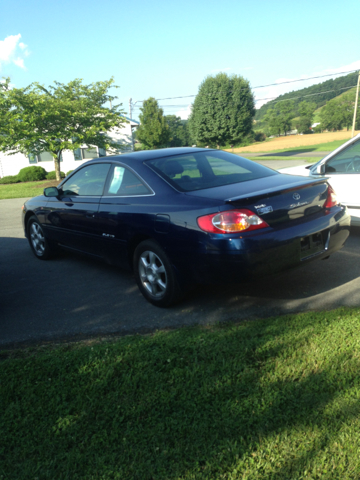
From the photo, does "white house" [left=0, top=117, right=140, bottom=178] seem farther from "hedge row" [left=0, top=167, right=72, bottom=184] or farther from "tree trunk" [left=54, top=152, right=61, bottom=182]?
"tree trunk" [left=54, top=152, right=61, bottom=182]

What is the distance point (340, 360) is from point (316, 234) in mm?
1423

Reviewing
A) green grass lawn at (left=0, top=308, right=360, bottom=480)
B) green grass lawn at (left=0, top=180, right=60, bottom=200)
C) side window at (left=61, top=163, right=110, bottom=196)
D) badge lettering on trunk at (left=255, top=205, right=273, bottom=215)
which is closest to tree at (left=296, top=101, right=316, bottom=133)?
green grass lawn at (left=0, top=180, right=60, bottom=200)

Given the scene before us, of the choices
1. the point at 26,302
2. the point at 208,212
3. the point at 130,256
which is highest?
the point at 208,212

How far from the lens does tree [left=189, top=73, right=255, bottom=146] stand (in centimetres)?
5244

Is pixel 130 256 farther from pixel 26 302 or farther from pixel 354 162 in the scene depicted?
pixel 354 162

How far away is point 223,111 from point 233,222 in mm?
51642

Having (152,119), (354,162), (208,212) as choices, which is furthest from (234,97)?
(208,212)

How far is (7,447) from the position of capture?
2.38m

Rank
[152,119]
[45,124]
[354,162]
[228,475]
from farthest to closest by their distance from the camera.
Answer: [152,119] < [45,124] < [354,162] < [228,475]

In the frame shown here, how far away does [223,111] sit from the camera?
5259 centimetres

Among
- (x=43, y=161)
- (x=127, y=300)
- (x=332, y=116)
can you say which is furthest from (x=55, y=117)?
(x=332, y=116)

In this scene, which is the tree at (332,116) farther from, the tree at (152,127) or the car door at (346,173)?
the car door at (346,173)

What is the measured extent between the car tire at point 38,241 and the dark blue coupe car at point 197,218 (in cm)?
116

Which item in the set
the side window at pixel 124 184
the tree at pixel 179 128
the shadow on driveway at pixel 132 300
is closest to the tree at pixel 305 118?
the tree at pixel 179 128
